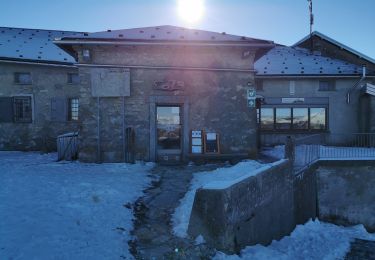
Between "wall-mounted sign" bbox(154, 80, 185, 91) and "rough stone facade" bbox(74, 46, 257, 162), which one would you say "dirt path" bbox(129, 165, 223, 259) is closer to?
"rough stone facade" bbox(74, 46, 257, 162)

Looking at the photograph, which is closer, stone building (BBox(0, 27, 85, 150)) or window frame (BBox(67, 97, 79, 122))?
stone building (BBox(0, 27, 85, 150))

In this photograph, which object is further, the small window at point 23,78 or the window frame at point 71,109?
the window frame at point 71,109

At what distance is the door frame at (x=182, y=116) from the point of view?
40.0 feet

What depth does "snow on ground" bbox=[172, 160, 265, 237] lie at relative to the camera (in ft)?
19.0

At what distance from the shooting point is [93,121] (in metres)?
12.1

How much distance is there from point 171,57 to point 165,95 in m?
1.37

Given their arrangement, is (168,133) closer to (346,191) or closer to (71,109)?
(346,191)

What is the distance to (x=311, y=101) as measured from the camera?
1825 centimetres

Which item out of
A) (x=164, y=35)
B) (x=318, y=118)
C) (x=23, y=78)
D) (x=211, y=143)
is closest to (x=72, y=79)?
(x=23, y=78)

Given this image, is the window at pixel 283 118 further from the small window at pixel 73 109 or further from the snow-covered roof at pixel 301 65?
the small window at pixel 73 109

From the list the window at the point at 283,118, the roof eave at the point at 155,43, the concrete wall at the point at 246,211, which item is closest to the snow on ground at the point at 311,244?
the concrete wall at the point at 246,211

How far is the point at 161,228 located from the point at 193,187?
270 cm

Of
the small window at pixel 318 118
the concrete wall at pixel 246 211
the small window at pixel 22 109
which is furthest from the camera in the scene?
the small window at pixel 318 118

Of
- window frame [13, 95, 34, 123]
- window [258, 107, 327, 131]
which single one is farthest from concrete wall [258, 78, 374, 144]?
window frame [13, 95, 34, 123]
